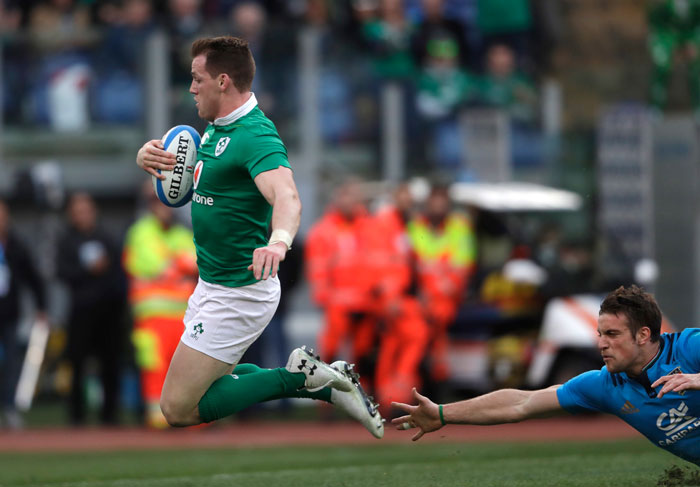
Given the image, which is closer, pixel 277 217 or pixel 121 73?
pixel 277 217

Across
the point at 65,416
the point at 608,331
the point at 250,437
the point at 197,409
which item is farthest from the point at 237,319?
the point at 65,416

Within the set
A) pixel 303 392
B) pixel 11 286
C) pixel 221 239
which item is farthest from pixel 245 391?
pixel 11 286

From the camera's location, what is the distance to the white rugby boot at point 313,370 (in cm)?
711

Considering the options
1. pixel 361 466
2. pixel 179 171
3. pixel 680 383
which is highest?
pixel 179 171

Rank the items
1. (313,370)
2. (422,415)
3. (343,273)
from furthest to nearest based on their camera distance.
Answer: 1. (343,273)
2. (313,370)
3. (422,415)

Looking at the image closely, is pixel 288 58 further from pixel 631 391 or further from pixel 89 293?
pixel 631 391

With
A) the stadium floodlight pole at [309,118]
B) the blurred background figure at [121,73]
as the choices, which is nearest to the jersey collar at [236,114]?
the stadium floodlight pole at [309,118]

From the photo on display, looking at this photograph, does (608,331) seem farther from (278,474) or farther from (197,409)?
(278,474)

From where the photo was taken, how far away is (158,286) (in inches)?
496

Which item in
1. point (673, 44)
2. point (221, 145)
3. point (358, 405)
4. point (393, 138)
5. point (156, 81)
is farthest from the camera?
point (673, 44)

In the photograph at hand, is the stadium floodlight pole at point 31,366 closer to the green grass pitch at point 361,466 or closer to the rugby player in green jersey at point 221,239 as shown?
the green grass pitch at point 361,466

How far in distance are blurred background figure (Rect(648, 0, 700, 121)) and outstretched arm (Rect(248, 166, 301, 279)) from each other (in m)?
9.12

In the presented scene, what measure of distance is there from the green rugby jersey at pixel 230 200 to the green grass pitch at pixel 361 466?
154 cm

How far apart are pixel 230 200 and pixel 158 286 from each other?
5990 mm
